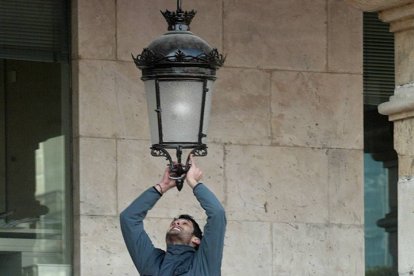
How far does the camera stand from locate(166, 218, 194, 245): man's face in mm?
7898

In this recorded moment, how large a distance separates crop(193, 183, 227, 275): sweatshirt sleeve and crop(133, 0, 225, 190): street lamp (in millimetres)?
219

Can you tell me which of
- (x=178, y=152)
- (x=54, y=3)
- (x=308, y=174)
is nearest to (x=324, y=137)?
(x=308, y=174)

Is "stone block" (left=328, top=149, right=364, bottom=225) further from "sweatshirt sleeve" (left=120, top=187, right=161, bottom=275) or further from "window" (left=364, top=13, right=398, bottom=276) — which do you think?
"sweatshirt sleeve" (left=120, top=187, right=161, bottom=275)

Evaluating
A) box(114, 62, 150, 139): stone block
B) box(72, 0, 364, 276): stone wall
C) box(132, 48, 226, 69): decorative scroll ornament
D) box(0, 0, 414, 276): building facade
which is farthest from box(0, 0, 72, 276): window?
box(132, 48, 226, 69): decorative scroll ornament

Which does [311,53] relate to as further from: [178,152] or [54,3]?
[178,152]

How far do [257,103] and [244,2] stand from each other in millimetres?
695

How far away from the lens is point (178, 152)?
26.2ft

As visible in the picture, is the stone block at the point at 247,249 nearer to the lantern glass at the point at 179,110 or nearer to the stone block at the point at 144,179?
the stone block at the point at 144,179

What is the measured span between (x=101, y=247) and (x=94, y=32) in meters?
1.39

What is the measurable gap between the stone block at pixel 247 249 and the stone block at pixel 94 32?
142 centimetres

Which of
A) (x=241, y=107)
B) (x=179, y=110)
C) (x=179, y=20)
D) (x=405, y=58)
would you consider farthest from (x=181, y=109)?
(x=241, y=107)

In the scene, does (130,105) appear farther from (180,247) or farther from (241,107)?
(180,247)

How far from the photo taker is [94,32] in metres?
10.9

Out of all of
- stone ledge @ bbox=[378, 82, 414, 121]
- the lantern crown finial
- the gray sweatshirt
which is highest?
the lantern crown finial
